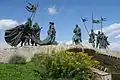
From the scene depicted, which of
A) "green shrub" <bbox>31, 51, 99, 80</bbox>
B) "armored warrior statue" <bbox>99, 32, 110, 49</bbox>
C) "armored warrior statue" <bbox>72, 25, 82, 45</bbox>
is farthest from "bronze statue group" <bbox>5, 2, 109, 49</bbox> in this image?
"green shrub" <bbox>31, 51, 99, 80</bbox>

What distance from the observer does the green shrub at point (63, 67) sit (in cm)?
1680

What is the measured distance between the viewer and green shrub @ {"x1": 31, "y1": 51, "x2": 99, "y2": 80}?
16797 millimetres

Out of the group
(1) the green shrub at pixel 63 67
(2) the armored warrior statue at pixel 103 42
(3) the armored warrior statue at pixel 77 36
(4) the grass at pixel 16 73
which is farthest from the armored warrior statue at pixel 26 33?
(2) the armored warrior statue at pixel 103 42

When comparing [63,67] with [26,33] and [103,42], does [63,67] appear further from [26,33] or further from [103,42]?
[103,42]

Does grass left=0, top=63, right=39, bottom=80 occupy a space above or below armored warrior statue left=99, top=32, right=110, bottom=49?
below

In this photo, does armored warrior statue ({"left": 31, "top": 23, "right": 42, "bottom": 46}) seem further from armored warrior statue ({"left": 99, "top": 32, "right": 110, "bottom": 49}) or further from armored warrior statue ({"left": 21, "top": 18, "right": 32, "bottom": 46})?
armored warrior statue ({"left": 99, "top": 32, "right": 110, "bottom": 49})

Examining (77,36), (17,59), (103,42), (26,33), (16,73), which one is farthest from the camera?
(103,42)

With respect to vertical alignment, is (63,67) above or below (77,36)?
below

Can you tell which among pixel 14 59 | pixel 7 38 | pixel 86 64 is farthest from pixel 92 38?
pixel 86 64

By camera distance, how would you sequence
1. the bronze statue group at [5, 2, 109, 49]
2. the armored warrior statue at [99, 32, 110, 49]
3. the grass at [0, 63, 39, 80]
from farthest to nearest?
the armored warrior statue at [99, 32, 110, 49] < the bronze statue group at [5, 2, 109, 49] < the grass at [0, 63, 39, 80]

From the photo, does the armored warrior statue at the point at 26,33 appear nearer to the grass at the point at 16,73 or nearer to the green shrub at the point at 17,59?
the green shrub at the point at 17,59

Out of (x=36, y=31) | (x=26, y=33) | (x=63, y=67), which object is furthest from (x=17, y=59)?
(x=63, y=67)

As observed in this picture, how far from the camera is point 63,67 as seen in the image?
17047mm

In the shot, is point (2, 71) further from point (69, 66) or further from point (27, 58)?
point (27, 58)
